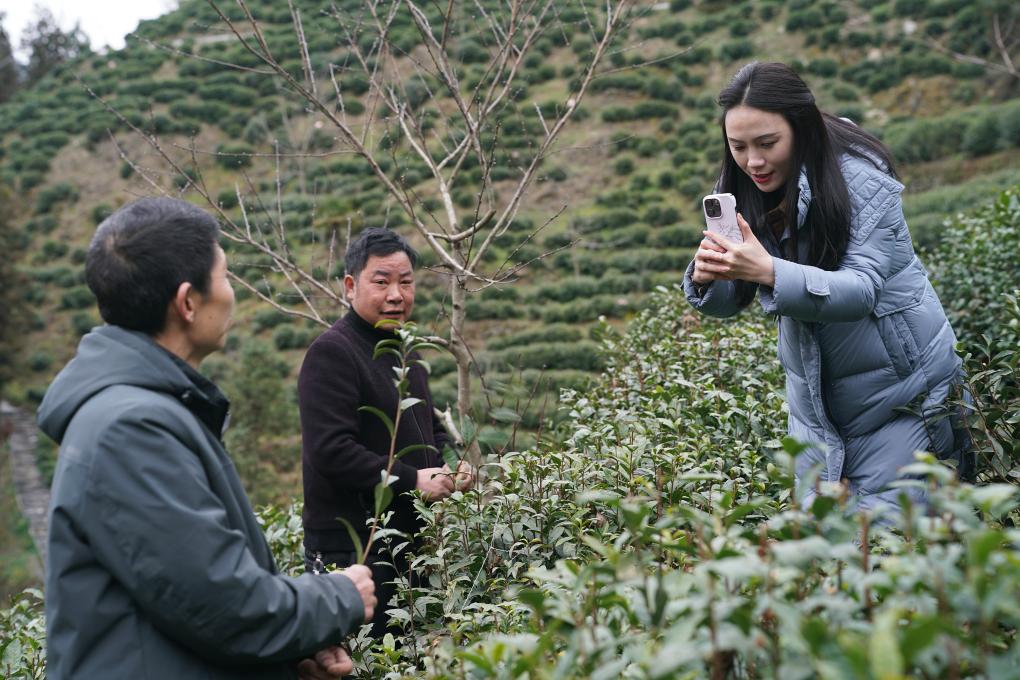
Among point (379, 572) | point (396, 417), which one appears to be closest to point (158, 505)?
point (396, 417)

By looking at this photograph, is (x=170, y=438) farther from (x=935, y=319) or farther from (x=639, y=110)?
(x=639, y=110)

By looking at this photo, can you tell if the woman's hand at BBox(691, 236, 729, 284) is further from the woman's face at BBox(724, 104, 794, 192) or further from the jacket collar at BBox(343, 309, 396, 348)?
the jacket collar at BBox(343, 309, 396, 348)

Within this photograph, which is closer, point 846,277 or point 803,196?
point 846,277

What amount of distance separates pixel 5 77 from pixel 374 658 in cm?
5062

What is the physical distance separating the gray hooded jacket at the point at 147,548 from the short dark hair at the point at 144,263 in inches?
1.9

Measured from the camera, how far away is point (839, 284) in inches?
74.4

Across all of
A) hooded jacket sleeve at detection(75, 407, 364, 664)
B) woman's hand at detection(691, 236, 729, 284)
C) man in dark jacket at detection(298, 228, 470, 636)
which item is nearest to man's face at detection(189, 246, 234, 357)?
hooded jacket sleeve at detection(75, 407, 364, 664)

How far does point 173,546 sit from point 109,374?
1.01 ft

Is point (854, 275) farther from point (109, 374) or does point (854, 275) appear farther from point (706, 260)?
point (109, 374)

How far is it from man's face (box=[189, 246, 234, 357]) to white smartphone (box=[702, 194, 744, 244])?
1073 millimetres

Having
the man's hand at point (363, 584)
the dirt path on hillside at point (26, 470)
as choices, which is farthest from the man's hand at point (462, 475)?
the dirt path on hillside at point (26, 470)

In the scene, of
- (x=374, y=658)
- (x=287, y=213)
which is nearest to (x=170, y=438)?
(x=374, y=658)

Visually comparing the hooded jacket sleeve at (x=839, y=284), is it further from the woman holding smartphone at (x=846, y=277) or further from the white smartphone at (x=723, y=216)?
the white smartphone at (x=723, y=216)

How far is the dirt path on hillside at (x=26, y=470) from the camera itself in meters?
17.9
